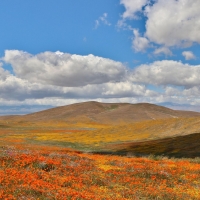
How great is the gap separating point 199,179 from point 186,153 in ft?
78.4

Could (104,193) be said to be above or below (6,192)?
below

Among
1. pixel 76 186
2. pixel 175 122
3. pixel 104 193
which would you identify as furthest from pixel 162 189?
pixel 175 122

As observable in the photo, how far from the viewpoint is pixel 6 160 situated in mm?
18047

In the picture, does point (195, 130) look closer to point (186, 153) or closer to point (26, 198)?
point (186, 153)

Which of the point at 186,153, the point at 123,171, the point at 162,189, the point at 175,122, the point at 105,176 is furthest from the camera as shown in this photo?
the point at 175,122

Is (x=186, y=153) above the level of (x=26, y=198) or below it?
below

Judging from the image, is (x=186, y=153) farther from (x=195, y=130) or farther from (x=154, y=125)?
(x=154, y=125)

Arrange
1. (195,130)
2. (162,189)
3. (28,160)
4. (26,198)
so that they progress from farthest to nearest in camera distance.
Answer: (195,130), (28,160), (162,189), (26,198)

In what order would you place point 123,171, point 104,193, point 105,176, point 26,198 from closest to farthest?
1. point 26,198
2. point 104,193
3. point 105,176
4. point 123,171

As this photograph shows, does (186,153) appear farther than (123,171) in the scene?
Yes

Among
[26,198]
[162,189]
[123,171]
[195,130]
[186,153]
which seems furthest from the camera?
[195,130]

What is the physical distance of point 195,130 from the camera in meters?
70.8

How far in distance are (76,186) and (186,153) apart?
32100 mm

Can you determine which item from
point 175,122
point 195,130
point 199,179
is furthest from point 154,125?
point 199,179
